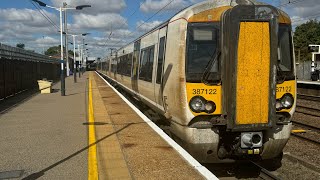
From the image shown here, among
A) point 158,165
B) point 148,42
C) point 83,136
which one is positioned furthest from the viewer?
point 148,42

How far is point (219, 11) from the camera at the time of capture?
6.78m

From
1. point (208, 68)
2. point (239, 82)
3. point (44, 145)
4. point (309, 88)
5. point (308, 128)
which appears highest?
point (208, 68)

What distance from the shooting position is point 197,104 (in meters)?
6.45

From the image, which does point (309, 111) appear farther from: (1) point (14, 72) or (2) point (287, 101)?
(1) point (14, 72)

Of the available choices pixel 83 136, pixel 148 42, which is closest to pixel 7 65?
pixel 148 42

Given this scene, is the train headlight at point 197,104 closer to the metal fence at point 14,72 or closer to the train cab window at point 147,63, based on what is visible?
the train cab window at point 147,63

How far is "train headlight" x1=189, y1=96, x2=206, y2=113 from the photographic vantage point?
6.45m

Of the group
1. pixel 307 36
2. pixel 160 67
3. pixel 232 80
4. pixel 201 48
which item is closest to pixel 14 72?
pixel 160 67

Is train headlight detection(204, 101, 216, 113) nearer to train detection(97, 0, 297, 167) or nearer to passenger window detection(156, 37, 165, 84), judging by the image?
train detection(97, 0, 297, 167)

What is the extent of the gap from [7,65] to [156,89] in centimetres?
1247

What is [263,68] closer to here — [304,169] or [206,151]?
[206,151]

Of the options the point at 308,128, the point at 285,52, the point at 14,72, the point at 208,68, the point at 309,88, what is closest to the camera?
the point at 208,68

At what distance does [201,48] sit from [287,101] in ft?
5.85

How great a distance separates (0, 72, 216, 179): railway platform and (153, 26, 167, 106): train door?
81 centimetres
